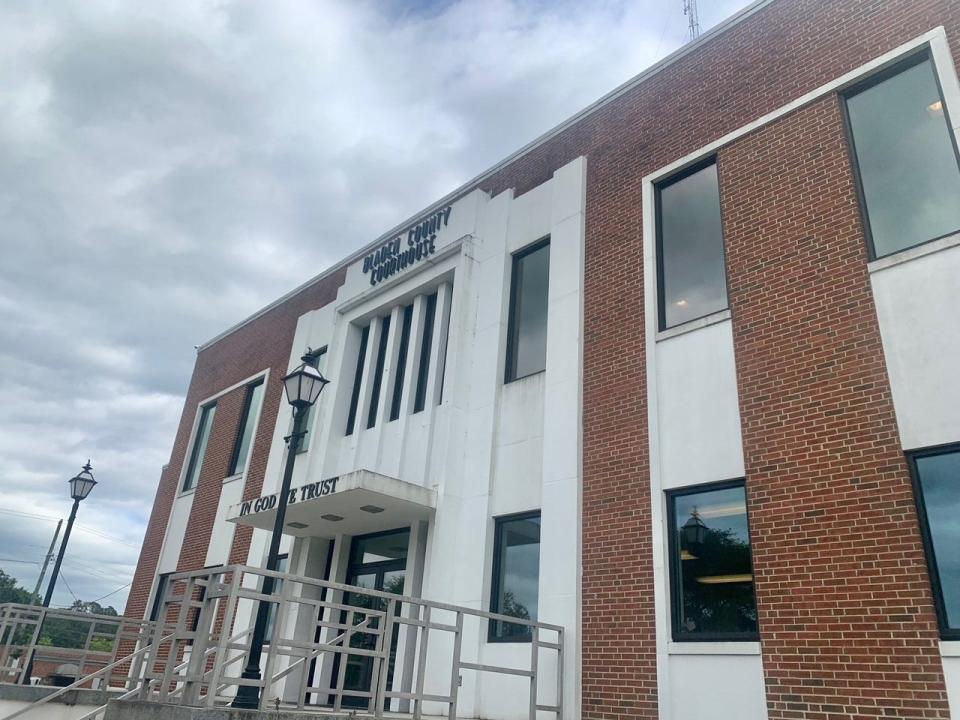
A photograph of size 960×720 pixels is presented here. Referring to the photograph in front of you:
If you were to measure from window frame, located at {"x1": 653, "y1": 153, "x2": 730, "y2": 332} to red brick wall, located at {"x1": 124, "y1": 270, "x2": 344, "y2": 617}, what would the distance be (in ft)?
28.0

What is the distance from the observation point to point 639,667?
8477mm

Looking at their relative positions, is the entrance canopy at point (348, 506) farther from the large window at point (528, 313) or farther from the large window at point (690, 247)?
the large window at point (690, 247)

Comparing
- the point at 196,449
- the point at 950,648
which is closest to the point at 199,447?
the point at 196,449

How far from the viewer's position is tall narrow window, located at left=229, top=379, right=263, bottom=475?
18016 millimetres

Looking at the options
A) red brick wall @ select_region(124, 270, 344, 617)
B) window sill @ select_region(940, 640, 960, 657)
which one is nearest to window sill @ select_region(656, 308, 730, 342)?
window sill @ select_region(940, 640, 960, 657)

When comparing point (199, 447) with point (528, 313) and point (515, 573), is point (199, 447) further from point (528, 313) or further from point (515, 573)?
point (515, 573)

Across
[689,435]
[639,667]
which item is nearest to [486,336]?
[689,435]

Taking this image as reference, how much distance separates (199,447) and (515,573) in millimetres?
12436

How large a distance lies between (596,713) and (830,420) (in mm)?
4178

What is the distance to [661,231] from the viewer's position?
1091 cm

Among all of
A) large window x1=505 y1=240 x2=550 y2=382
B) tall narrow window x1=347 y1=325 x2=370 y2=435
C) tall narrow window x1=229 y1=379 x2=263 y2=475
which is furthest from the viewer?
tall narrow window x1=229 y1=379 x2=263 y2=475

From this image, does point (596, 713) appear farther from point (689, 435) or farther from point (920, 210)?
point (920, 210)

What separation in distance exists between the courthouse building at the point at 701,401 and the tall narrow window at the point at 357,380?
20.7 inches

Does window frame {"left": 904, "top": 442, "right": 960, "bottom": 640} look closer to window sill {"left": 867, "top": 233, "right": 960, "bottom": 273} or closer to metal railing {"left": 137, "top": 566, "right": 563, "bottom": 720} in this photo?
window sill {"left": 867, "top": 233, "right": 960, "bottom": 273}
